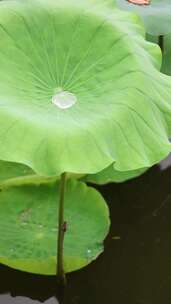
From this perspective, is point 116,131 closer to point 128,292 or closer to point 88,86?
point 88,86

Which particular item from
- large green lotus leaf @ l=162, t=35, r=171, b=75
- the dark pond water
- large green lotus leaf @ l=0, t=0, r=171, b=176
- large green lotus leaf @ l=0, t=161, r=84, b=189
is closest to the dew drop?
large green lotus leaf @ l=0, t=0, r=171, b=176

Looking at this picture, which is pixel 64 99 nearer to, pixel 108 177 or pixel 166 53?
pixel 108 177

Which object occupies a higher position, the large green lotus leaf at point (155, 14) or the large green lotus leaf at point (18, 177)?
the large green lotus leaf at point (155, 14)

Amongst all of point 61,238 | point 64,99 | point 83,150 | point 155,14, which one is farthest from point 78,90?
point 155,14

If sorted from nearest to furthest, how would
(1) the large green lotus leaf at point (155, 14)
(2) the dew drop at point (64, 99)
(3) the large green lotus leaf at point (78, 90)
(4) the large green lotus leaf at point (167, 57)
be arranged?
(3) the large green lotus leaf at point (78, 90)
(2) the dew drop at point (64, 99)
(1) the large green lotus leaf at point (155, 14)
(4) the large green lotus leaf at point (167, 57)

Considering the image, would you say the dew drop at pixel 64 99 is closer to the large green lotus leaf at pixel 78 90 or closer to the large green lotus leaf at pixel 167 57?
the large green lotus leaf at pixel 78 90

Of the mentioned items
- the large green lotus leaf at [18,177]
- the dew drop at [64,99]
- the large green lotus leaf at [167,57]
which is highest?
the dew drop at [64,99]

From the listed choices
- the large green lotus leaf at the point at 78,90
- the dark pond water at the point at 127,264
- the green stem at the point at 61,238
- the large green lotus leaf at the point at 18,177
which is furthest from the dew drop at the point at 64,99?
the dark pond water at the point at 127,264
